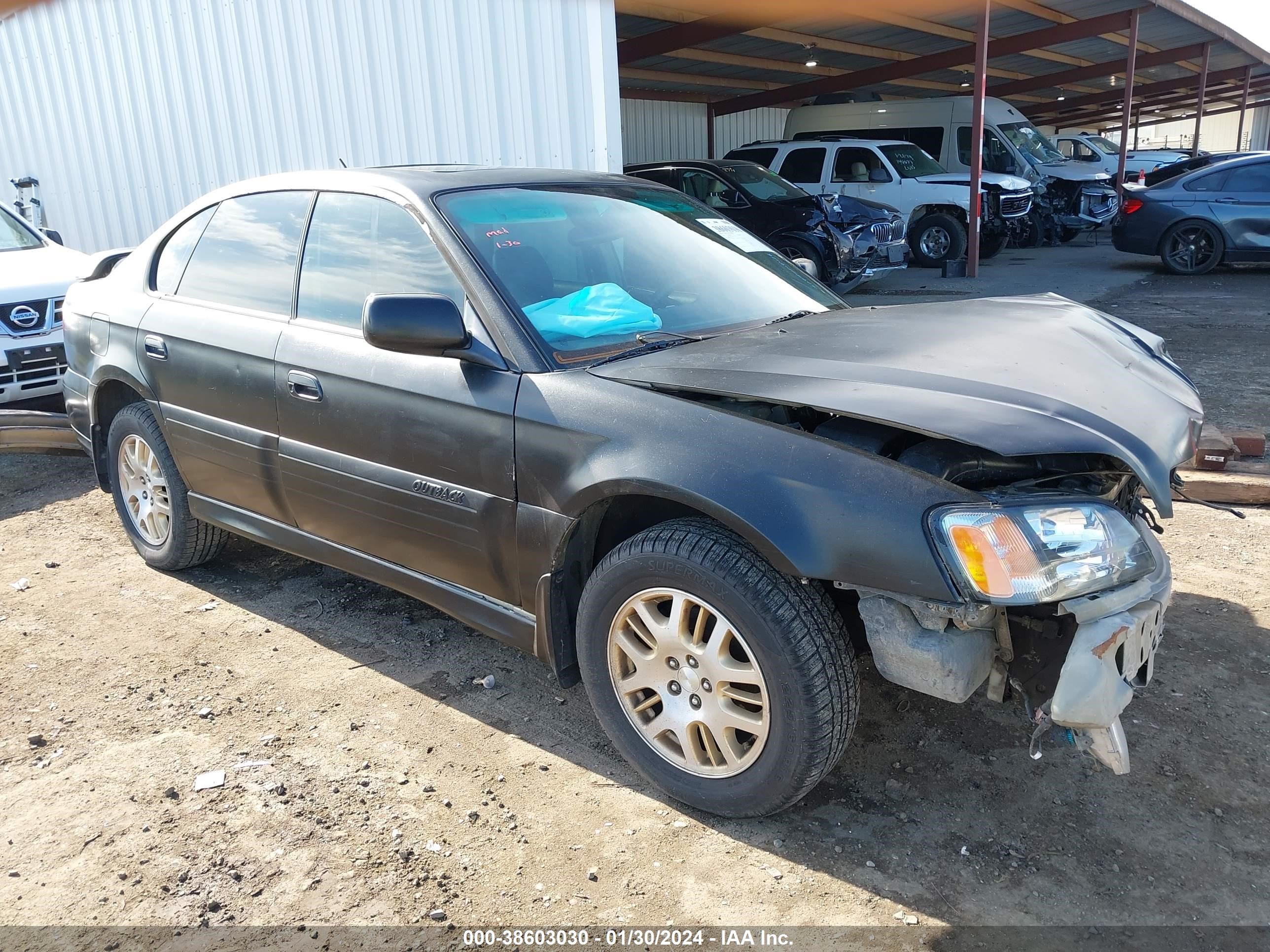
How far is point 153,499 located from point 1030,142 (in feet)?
54.4

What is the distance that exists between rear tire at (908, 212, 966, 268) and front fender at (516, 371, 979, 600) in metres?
12.7

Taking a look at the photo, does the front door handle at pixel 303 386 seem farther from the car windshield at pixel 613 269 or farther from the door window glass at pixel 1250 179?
the door window glass at pixel 1250 179

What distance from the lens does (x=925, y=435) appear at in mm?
2148

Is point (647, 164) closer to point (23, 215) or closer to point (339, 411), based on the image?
point (23, 215)

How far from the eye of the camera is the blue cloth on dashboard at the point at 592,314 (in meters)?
2.82

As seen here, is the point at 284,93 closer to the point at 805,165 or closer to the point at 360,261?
the point at 360,261

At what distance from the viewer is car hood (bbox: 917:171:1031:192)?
14016 mm

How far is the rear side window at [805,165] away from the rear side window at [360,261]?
39.2 ft

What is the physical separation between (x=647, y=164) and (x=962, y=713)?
34.3ft

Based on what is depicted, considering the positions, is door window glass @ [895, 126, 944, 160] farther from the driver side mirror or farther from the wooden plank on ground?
the driver side mirror

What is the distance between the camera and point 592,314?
9.60 ft

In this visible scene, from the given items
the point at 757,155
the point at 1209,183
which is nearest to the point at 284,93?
the point at 757,155

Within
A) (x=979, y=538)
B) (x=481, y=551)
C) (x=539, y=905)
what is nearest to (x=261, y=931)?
(x=539, y=905)

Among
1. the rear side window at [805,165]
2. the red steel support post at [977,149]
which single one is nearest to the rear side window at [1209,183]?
the red steel support post at [977,149]
